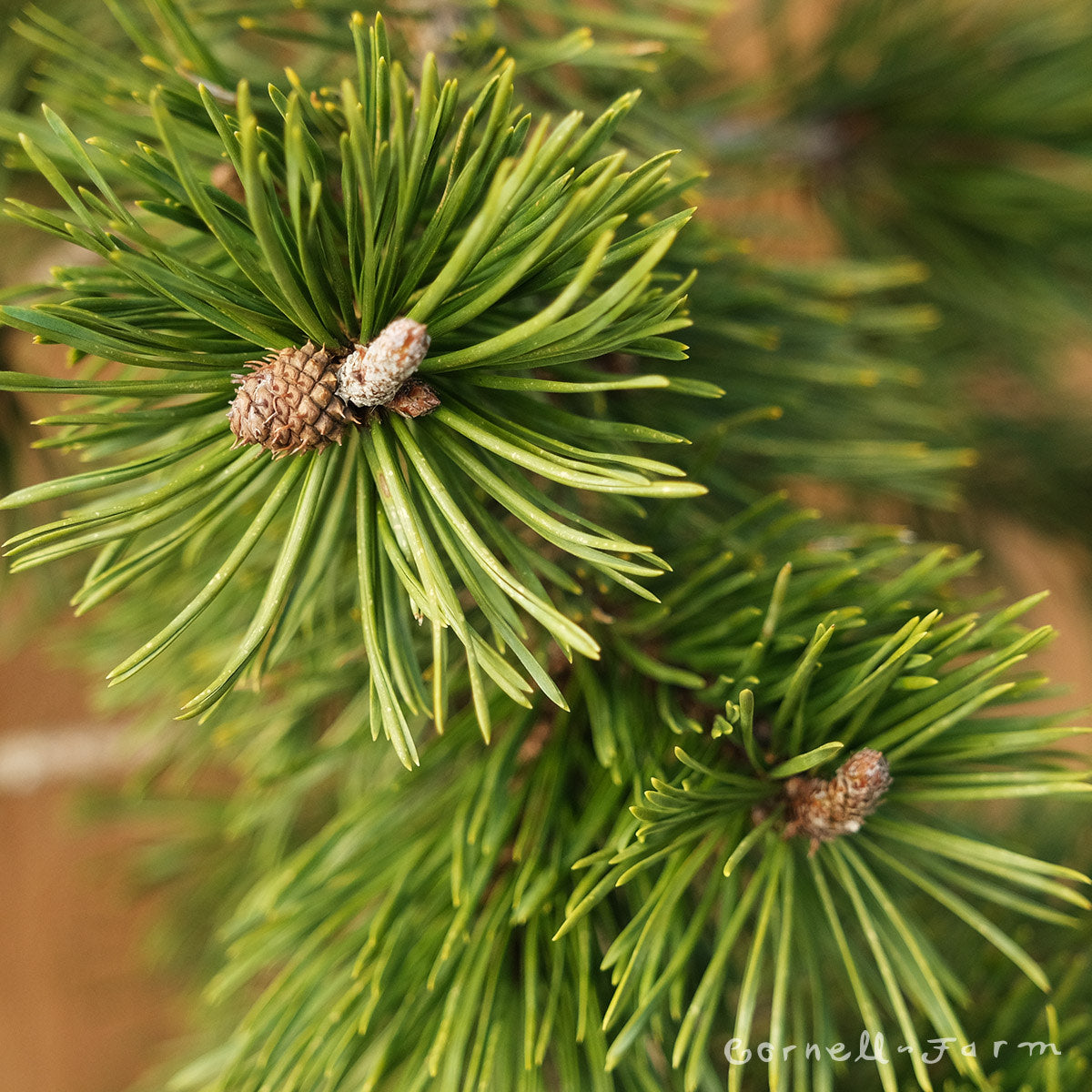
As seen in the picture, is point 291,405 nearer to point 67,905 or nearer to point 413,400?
point 413,400

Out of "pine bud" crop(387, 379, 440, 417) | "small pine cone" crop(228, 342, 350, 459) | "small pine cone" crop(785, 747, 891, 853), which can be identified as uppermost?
"small pine cone" crop(228, 342, 350, 459)

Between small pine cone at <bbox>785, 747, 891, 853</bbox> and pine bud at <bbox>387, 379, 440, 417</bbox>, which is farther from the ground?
pine bud at <bbox>387, 379, 440, 417</bbox>

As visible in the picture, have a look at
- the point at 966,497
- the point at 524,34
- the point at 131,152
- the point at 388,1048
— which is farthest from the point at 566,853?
the point at 966,497

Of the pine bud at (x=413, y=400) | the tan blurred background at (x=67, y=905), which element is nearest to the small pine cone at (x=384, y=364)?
the pine bud at (x=413, y=400)

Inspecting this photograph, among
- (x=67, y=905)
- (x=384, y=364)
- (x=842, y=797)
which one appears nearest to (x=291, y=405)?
(x=384, y=364)

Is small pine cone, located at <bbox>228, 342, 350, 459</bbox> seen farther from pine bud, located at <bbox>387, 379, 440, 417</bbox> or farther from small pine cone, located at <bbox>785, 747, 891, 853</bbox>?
small pine cone, located at <bbox>785, 747, 891, 853</bbox>

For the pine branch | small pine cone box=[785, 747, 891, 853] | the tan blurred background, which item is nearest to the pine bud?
the pine branch

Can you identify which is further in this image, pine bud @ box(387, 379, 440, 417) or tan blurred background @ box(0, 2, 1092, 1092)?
tan blurred background @ box(0, 2, 1092, 1092)
